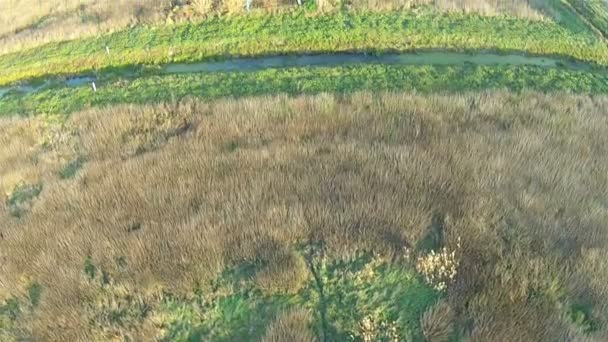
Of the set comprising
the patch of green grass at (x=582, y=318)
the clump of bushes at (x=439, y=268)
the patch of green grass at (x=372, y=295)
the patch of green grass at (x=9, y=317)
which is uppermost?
the clump of bushes at (x=439, y=268)

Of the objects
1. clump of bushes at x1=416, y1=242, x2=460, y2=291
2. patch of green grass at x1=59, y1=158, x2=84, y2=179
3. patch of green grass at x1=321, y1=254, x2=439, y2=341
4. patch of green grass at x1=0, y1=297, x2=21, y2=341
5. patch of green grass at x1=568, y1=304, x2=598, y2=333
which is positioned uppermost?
clump of bushes at x1=416, y1=242, x2=460, y2=291

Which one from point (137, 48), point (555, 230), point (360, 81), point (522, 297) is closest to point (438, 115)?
point (360, 81)

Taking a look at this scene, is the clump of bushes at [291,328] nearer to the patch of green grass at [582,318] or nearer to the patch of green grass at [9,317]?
the patch of green grass at [582,318]

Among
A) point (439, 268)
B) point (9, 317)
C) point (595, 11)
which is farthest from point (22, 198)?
point (595, 11)

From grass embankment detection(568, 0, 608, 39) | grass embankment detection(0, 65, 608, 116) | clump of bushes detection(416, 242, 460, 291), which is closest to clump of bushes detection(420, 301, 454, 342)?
clump of bushes detection(416, 242, 460, 291)

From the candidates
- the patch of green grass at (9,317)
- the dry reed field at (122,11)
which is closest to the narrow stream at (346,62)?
the dry reed field at (122,11)

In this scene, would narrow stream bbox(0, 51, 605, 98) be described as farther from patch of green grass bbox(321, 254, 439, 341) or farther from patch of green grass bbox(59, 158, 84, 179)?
patch of green grass bbox(321, 254, 439, 341)

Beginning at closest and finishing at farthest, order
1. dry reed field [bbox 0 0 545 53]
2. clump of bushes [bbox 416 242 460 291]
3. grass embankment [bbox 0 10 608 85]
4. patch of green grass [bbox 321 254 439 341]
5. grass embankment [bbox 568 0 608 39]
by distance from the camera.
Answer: patch of green grass [bbox 321 254 439 341] < clump of bushes [bbox 416 242 460 291] < grass embankment [bbox 0 10 608 85] < grass embankment [bbox 568 0 608 39] < dry reed field [bbox 0 0 545 53]
